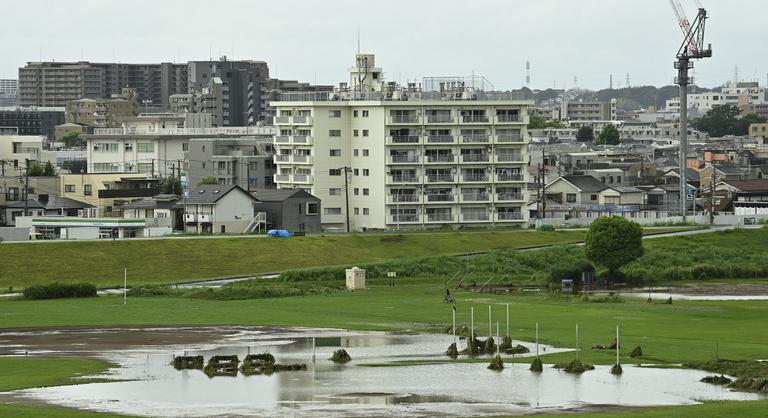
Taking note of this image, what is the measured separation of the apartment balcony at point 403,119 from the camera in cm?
12150

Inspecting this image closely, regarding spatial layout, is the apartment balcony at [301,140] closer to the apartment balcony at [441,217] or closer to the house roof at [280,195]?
the house roof at [280,195]

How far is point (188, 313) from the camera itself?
7344 centimetres

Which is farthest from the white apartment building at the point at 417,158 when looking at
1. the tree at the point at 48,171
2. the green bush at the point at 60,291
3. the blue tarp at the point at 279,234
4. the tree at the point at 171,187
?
the green bush at the point at 60,291

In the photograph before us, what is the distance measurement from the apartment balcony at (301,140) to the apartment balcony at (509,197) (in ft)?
51.8

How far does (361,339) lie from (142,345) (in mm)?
8893

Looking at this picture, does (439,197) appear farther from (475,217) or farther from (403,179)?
(475,217)

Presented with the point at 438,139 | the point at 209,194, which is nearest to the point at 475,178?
the point at 438,139

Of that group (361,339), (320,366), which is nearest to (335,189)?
(361,339)

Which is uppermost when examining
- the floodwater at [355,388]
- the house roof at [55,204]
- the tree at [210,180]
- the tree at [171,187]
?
the tree at [210,180]

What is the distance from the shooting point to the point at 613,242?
92.2 metres

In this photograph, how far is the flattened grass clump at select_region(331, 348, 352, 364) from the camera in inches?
2238

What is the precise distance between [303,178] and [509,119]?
17.4m

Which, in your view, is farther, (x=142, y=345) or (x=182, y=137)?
(x=182, y=137)

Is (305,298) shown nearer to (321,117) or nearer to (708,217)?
(321,117)
